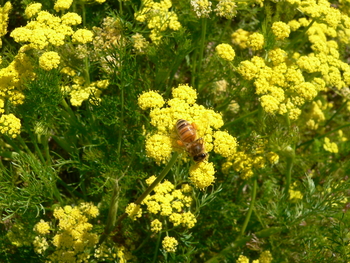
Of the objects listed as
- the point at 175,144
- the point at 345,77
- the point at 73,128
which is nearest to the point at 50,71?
the point at 73,128

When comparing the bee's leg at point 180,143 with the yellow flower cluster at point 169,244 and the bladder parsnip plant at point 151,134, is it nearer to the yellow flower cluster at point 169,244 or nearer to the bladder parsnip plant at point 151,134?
the bladder parsnip plant at point 151,134

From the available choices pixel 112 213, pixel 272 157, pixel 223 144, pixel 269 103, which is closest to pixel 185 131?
pixel 223 144

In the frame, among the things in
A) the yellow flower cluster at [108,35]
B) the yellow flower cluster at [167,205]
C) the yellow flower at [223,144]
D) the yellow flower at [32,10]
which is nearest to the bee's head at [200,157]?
the yellow flower at [223,144]

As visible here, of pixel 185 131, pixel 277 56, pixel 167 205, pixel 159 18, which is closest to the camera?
pixel 185 131

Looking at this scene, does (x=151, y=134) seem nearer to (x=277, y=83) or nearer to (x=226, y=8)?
(x=277, y=83)

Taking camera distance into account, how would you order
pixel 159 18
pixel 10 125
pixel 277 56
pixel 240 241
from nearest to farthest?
pixel 10 125 < pixel 277 56 < pixel 240 241 < pixel 159 18

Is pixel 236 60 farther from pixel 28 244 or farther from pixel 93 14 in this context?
pixel 28 244

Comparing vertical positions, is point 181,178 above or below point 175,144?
below
